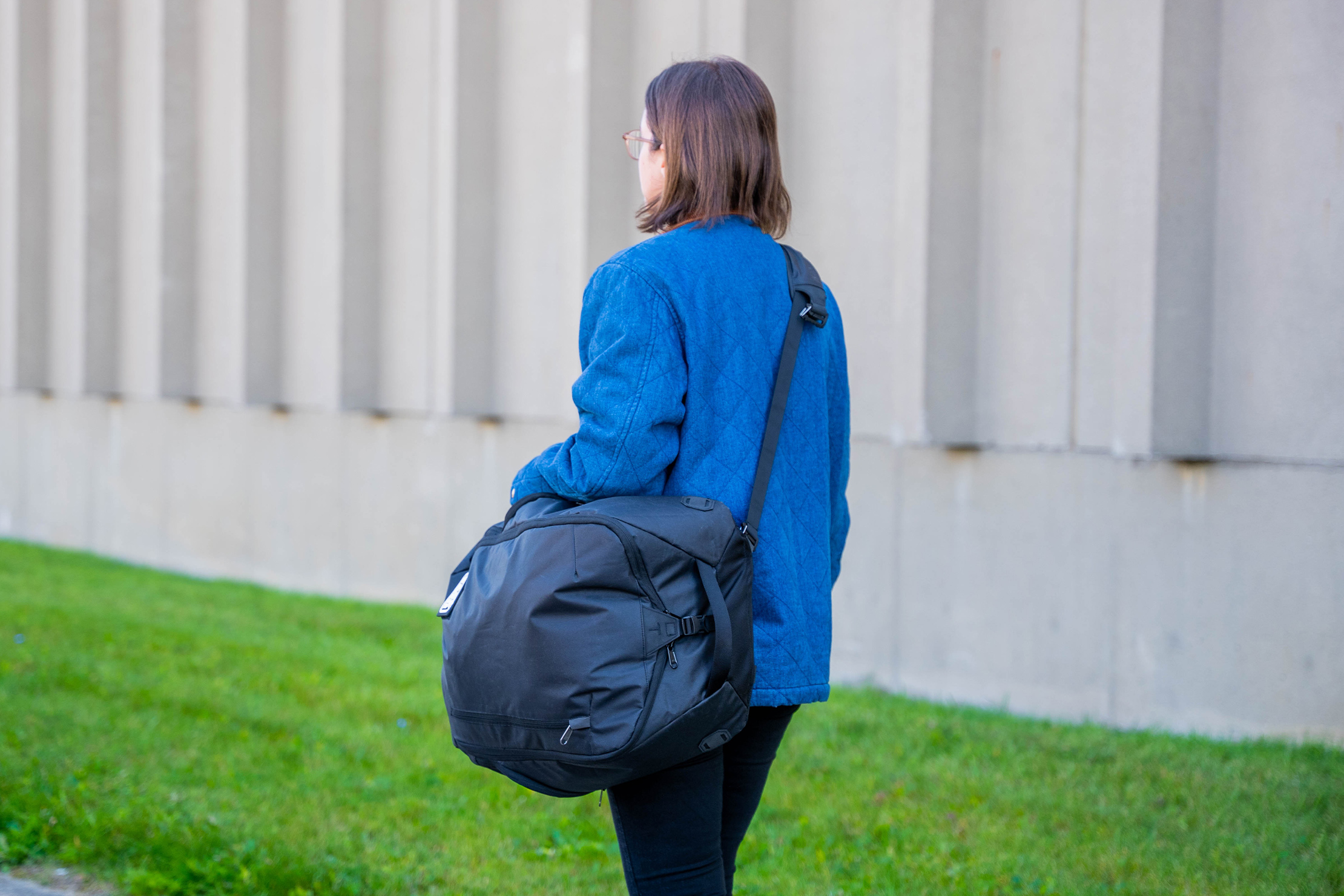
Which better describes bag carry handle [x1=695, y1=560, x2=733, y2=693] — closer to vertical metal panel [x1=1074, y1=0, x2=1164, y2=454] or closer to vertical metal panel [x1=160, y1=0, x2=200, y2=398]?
vertical metal panel [x1=1074, y1=0, x2=1164, y2=454]

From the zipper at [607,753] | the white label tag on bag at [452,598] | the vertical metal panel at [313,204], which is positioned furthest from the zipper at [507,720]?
the vertical metal panel at [313,204]

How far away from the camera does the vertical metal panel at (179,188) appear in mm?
11906

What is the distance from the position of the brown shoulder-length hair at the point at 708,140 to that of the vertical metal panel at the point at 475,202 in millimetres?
7401

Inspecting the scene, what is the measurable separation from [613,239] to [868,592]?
3275 millimetres

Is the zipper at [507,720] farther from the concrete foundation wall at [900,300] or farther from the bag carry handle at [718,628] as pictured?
the concrete foundation wall at [900,300]

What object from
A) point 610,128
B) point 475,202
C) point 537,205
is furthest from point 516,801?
point 475,202

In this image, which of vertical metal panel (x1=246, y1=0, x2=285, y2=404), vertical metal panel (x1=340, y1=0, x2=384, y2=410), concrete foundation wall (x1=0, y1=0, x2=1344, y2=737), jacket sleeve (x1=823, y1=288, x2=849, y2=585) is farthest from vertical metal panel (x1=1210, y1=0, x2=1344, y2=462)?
vertical metal panel (x1=246, y1=0, x2=285, y2=404)

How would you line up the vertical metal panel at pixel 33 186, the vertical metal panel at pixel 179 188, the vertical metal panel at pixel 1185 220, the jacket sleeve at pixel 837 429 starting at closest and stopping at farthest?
the jacket sleeve at pixel 837 429
the vertical metal panel at pixel 1185 220
the vertical metal panel at pixel 179 188
the vertical metal panel at pixel 33 186

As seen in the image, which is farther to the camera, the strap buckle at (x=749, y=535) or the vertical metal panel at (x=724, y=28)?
the vertical metal panel at (x=724, y=28)

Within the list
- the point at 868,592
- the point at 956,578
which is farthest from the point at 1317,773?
the point at 868,592

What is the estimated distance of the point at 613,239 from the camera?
874 centimetres

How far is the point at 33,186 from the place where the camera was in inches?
544

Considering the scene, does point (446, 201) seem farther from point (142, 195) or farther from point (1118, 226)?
point (1118, 226)

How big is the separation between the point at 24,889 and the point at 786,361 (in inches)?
126
